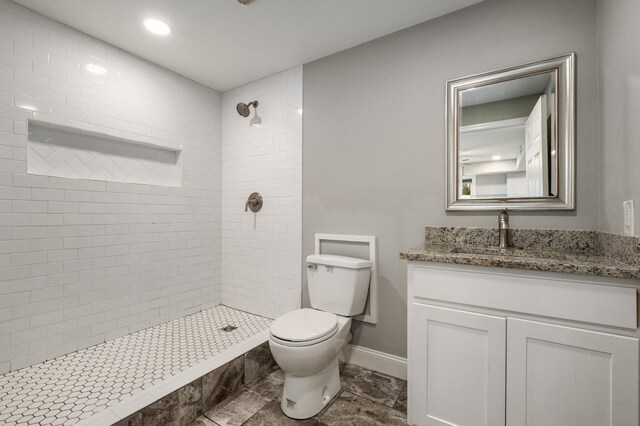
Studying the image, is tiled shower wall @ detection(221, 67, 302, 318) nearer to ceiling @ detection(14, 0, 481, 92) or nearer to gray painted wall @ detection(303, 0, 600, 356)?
gray painted wall @ detection(303, 0, 600, 356)

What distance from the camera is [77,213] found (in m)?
1.96

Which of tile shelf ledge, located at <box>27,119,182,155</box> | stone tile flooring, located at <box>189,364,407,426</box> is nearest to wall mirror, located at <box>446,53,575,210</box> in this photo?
stone tile flooring, located at <box>189,364,407,426</box>

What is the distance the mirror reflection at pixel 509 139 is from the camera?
1522 millimetres

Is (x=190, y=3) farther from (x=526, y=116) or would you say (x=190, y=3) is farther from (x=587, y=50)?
(x=587, y=50)

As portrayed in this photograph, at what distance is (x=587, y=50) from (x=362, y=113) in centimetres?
122

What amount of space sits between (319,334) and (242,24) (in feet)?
6.58

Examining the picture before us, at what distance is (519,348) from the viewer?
116cm

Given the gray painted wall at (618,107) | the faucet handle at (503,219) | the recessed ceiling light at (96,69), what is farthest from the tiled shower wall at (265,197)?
the gray painted wall at (618,107)

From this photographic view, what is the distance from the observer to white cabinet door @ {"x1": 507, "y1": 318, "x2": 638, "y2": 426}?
3.27ft

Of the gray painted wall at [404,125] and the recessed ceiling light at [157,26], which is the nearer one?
the gray painted wall at [404,125]

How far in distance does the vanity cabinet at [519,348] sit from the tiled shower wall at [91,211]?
1705mm

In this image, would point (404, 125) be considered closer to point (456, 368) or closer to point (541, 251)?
point (541, 251)

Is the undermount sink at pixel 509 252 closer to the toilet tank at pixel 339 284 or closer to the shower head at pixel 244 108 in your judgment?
the toilet tank at pixel 339 284

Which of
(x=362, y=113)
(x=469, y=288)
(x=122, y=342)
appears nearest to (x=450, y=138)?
(x=362, y=113)
